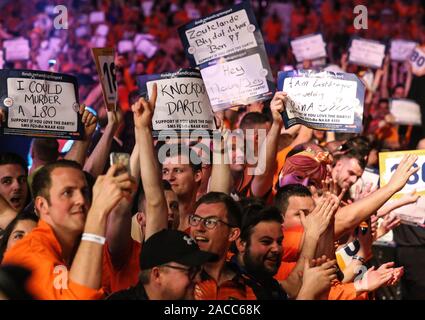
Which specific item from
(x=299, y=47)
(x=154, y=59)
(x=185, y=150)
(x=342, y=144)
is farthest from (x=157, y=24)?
(x=185, y=150)

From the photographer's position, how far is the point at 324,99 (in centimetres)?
796

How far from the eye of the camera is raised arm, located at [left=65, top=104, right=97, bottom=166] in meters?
7.50

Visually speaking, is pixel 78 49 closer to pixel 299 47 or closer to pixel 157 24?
pixel 157 24

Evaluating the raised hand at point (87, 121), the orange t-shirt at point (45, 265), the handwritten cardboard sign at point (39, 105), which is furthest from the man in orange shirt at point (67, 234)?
the raised hand at point (87, 121)

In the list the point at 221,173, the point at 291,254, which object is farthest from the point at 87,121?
the point at 291,254

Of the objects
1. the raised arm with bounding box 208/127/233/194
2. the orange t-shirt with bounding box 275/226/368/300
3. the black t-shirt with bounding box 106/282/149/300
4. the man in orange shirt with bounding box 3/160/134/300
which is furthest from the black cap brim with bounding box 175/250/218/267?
the raised arm with bounding box 208/127/233/194

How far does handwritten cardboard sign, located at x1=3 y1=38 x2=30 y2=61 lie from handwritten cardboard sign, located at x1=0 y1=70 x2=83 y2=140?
16.4 feet

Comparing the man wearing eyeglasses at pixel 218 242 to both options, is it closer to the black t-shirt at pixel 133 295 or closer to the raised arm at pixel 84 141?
the black t-shirt at pixel 133 295

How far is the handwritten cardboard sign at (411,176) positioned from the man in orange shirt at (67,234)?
2732mm

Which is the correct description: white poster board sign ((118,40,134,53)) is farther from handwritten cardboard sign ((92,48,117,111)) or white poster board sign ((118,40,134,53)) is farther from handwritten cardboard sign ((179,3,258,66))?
handwritten cardboard sign ((92,48,117,111))

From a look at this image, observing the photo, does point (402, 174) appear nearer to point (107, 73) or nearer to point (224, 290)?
point (224, 290)

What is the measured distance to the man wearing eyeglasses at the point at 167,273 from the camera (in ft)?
18.3

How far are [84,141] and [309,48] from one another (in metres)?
5.72
